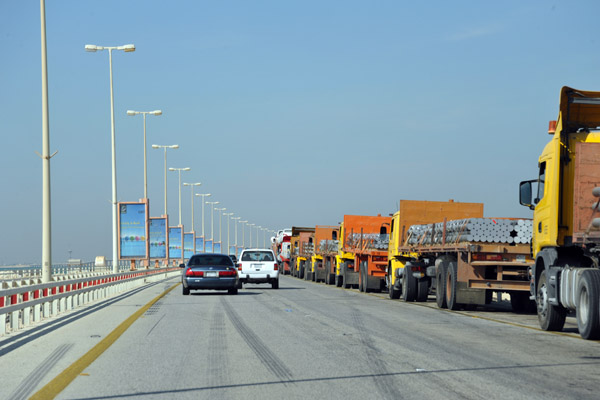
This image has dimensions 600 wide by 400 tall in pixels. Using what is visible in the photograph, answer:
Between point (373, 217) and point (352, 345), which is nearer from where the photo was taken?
point (352, 345)

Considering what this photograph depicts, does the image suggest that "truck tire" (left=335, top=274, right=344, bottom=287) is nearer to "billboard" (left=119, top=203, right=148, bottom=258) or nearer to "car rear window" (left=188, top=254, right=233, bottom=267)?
"car rear window" (left=188, top=254, right=233, bottom=267)

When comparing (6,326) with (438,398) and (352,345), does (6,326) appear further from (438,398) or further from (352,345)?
(438,398)

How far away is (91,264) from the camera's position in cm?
6256

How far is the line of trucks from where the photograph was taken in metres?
15.2

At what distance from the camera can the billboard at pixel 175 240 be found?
87.3m

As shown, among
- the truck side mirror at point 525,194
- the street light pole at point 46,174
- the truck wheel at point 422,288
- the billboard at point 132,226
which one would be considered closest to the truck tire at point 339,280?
the truck wheel at point 422,288

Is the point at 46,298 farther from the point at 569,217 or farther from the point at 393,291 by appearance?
the point at 393,291

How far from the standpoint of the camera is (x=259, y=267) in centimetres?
3784

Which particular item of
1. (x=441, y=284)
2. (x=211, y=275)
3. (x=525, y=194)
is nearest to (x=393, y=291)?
(x=441, y=284)

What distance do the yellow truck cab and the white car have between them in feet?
67.8

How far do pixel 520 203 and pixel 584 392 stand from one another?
9.30 metres

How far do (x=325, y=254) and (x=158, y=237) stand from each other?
25.8m

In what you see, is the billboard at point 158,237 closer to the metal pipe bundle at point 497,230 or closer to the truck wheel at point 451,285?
the truck wheel at point 451,285


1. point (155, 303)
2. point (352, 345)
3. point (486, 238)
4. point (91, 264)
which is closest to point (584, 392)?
point (352, 345)
